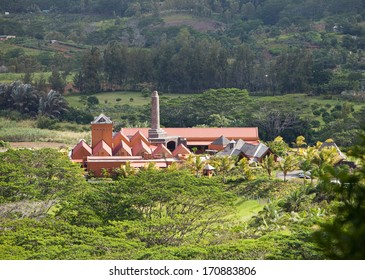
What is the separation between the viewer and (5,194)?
105ft

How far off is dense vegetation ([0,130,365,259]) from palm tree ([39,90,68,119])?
26.6 metres

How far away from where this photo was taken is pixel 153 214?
29047mm

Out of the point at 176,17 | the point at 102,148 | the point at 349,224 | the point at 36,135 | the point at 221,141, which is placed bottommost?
the point at 176,17

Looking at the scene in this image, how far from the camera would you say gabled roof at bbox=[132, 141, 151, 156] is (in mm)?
44031

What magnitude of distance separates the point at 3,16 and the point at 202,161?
79449 mm

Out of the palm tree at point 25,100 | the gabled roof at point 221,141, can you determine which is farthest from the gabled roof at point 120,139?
the palm tree at point 25,100

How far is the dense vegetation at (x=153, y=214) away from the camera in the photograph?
2352 centimetres

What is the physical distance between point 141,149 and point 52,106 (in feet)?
76.9

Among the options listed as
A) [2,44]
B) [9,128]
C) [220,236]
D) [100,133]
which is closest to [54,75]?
[9,128]

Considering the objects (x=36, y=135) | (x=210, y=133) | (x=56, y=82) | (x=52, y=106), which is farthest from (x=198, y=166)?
(x=56, y=82)

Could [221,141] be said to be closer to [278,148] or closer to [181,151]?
[278,148]

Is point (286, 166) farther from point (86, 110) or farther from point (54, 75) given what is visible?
point (54, 75)

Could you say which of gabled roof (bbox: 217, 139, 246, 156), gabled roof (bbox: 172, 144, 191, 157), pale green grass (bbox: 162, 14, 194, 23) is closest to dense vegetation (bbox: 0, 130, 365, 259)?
gabled roof (bbox: 217, 139, 246, 156)

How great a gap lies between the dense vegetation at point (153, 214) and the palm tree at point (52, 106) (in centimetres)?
2658
